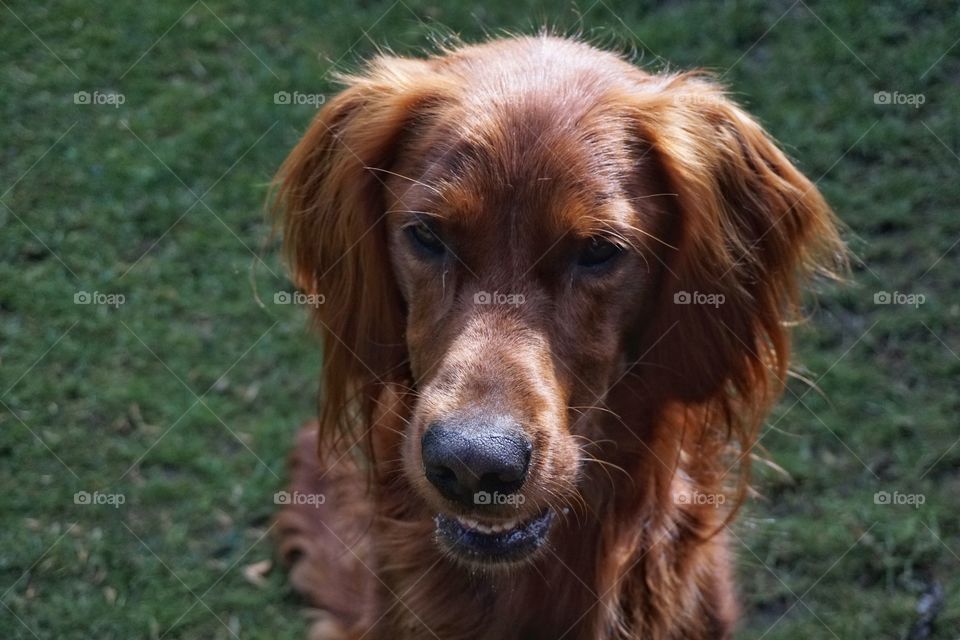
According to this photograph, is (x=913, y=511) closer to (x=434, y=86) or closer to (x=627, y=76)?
(x=627, y=76)

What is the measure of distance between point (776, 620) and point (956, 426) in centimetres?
139

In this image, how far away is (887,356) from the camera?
5.30 metres

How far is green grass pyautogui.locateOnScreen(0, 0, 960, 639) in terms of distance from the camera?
4.79 meters
